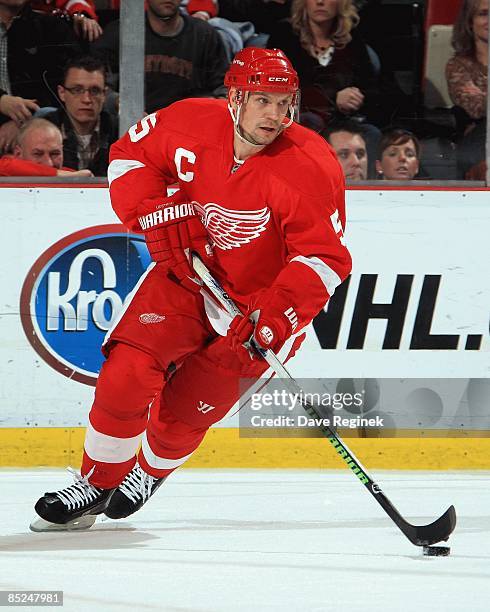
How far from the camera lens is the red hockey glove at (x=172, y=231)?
3.42 metres

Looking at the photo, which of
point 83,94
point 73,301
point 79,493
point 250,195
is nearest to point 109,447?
point 79,493

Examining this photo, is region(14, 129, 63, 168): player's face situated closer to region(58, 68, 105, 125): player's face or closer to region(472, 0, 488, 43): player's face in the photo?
region(58, 68, 105, 125): player's face

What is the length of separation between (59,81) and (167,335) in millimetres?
1598

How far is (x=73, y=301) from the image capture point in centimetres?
461

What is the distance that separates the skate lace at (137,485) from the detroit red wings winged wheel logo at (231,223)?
635 mm

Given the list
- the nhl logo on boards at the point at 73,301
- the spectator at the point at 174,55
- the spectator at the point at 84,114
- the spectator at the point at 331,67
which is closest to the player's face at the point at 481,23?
the spectator at the point at 331,67

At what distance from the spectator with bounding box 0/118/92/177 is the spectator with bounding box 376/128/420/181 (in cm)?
102

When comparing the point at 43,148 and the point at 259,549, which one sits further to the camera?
the point at 43,148

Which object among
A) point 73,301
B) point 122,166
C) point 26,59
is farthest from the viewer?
point 26,59

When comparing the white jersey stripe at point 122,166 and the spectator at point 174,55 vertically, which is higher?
the spectator at point 174,55

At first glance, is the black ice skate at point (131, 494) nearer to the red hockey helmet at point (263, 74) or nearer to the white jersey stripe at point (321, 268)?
the white jersey stripe at point (321, 268)

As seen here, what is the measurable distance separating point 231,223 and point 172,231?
15 centimetres

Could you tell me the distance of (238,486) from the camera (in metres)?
4.24

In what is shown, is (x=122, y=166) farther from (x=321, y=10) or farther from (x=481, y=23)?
(x=481, y=23)
